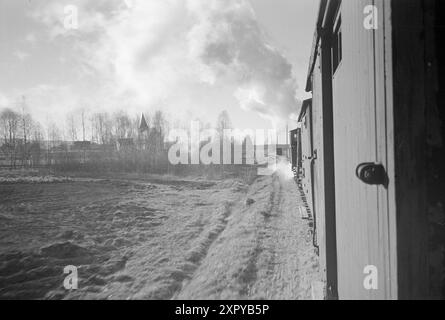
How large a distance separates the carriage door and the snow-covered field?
8.20ft

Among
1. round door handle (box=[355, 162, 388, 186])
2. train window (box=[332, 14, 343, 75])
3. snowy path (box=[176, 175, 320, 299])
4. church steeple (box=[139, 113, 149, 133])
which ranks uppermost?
Result: church steeple (box=[139, 113, 149, 133])

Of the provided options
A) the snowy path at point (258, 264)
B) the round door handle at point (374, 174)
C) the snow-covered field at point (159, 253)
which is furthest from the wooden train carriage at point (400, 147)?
the snow-covered field at point (159, 253)

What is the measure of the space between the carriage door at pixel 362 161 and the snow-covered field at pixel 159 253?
250 cm

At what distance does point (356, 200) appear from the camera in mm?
1927

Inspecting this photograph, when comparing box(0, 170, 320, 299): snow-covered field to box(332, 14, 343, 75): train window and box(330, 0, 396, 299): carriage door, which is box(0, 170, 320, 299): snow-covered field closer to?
box(330, 0, 396, 299): carriage door

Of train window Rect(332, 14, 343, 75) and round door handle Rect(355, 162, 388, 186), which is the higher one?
train window Rect(332, 14, 343, 75)

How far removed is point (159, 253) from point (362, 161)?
5.35m

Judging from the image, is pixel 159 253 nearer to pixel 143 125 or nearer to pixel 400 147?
pixel 400 147

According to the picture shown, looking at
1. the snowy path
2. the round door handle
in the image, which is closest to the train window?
the round door handle

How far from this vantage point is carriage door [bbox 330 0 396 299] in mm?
1383

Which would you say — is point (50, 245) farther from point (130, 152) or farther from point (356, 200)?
point (130, 152)

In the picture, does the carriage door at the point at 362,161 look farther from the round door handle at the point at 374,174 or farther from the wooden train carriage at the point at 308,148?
the wooden train carriage at the point at 308,148

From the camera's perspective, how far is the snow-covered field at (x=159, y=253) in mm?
4352
